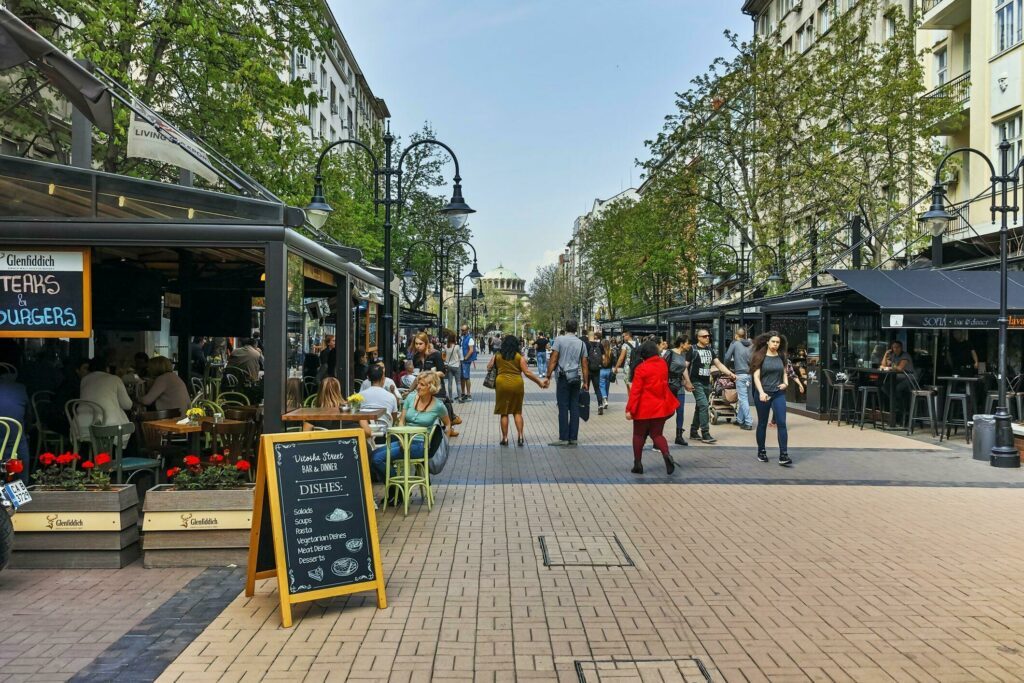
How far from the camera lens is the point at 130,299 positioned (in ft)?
40.5

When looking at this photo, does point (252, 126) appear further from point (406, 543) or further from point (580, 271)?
point (580, 271)

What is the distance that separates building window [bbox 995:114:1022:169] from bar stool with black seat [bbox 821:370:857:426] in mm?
9175

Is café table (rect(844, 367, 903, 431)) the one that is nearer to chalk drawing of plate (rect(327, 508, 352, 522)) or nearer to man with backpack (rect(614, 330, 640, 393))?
man with backpack (rect(614, 330, 640, 393))

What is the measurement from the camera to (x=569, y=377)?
1371 cm

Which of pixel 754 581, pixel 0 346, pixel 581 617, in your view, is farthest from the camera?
pixel 0 346

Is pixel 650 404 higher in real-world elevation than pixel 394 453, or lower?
higher

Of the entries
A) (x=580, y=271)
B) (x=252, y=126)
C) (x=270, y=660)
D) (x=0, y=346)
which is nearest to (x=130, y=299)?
(x=0, y=346)

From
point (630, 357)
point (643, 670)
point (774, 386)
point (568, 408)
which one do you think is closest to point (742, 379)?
point (568, 408)

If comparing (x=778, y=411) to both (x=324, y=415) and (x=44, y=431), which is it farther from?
(x=44, y=431)

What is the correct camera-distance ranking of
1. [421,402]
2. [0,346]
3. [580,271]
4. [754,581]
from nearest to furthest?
1. [754,581]
2. [421,402]
3. [0,346]
4. [580,271]

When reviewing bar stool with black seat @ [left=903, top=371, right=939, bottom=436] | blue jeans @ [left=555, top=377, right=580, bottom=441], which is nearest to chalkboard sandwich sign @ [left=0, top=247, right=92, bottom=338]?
blue jeans @ [left=555, top=377, right=580, bottom=441]

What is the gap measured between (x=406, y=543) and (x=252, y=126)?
12099 mm

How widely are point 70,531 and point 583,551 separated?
382 centimetres

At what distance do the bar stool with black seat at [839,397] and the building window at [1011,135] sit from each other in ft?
30.1
